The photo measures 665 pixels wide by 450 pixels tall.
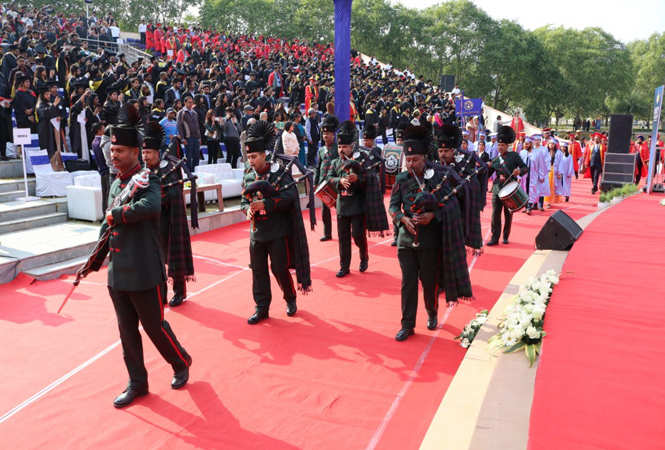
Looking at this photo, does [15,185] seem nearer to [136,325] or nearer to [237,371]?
[136,325]

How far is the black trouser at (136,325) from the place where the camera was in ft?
11.2

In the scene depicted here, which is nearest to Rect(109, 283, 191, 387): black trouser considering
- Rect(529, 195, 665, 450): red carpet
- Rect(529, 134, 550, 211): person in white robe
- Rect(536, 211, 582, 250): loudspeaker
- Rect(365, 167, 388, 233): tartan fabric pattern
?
Rect(529, 195, 665, 450): red carpet

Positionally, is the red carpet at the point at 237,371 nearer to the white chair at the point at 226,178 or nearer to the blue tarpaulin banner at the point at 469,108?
the white chair at the point at 226,178

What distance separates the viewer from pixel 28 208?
8.27m

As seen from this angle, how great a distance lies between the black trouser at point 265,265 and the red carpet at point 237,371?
300mm

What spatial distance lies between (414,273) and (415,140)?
1167mm

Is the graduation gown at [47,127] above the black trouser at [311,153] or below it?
above

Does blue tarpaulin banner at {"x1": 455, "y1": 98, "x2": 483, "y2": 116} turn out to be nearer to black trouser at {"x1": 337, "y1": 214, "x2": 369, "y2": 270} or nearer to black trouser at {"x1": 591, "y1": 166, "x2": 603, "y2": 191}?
black trouser at {"x1": 591, "y1": 166, "x2": 603, "y2": 191}

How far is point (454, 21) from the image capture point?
54.2 metres

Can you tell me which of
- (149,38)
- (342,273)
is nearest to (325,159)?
(342,273)

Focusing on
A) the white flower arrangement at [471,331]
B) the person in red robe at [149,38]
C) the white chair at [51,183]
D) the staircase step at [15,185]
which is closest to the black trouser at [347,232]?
the white flower arrangement at [471,331]

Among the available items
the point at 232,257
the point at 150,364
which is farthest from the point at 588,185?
the point at 150,364

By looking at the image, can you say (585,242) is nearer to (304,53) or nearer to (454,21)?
(304,53)

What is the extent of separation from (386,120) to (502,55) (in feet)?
126
